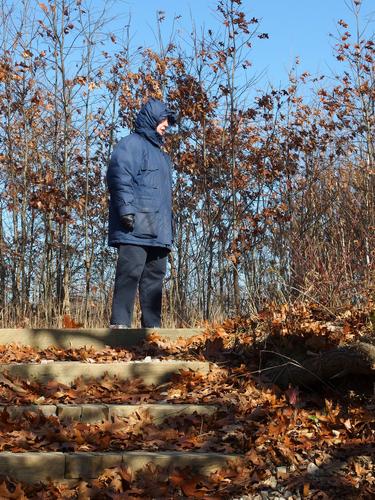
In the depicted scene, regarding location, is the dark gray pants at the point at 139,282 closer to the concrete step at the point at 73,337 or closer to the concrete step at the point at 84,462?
the concrete step at the point at 73,337

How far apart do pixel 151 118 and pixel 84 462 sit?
12.8ft

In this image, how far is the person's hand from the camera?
6593mm

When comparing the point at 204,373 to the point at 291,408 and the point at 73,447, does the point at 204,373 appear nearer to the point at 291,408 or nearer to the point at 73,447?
the point at 291,408

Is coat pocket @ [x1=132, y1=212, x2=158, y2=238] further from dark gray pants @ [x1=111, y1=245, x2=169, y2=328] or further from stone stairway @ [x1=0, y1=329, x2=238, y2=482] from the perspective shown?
stone stairway @ [x1=0, y1=329, x2=238, y2=482]

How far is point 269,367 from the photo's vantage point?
17.0 ft

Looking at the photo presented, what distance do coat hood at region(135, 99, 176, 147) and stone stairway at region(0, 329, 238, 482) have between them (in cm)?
198

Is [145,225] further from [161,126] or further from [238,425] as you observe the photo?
[238,425]

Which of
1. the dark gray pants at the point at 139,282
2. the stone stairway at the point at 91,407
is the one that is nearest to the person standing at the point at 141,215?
the dark gray pants at the point at 139,282

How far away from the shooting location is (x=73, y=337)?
596 centimetres

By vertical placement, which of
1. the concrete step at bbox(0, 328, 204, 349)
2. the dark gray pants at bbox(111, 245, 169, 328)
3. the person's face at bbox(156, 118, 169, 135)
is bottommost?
the concrete step at bbox(0, 328, 204, 349)

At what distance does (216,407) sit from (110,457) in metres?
0.92

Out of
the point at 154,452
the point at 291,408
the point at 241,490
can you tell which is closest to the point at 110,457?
the point at 154,452

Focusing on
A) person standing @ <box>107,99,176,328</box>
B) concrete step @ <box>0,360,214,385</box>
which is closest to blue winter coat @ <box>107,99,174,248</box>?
person standing @ <box>107,99,176,328</box>

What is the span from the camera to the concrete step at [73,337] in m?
5.91
